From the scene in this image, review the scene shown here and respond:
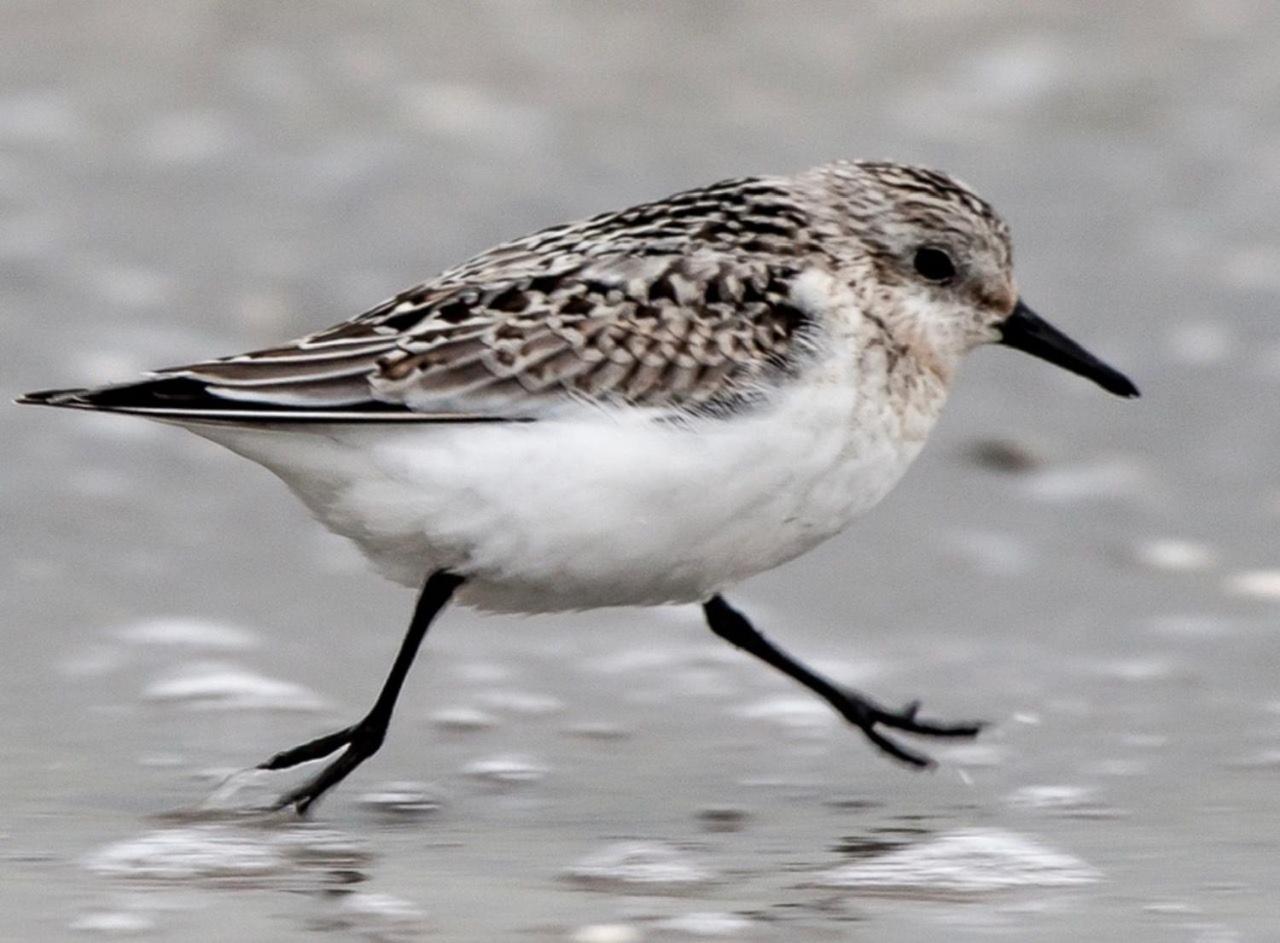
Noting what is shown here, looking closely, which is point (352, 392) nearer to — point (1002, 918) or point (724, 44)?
point (1002, 918)

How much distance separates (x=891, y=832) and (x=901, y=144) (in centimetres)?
403

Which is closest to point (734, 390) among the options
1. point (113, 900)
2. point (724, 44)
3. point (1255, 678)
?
point (113, 900)

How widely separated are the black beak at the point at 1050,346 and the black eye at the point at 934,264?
192mm

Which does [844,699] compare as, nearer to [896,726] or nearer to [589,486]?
[896,726]

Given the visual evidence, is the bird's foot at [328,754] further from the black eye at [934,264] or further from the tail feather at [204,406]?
the black eye at [934,264]

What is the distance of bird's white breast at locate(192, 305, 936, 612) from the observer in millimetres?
5000

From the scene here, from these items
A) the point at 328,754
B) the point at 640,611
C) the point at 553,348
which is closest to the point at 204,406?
the point at 553,348

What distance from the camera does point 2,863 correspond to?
469 cm

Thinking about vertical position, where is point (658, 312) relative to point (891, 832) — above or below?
above

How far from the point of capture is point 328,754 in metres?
5.41

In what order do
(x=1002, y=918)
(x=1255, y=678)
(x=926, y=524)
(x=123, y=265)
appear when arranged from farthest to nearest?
(x=123, y=265) → (x=926, y=524) → (x=1255, y=678) → (x=1002, y=918)

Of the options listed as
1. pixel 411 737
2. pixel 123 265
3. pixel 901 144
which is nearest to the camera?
pixel 411 737

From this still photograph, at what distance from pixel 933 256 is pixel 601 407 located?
2.77ft

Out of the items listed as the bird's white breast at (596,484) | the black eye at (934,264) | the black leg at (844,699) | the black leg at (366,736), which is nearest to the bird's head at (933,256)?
the black eye at (934,264)
